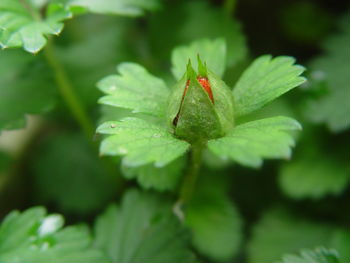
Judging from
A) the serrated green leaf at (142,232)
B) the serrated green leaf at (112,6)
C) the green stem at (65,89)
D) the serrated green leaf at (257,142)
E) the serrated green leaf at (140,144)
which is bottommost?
the serrated green leaf at (142,232)

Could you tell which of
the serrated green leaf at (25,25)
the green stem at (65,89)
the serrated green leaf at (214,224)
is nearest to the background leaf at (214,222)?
the serrated green leaf at (214,224)

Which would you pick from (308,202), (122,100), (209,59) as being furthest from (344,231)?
(122,100)

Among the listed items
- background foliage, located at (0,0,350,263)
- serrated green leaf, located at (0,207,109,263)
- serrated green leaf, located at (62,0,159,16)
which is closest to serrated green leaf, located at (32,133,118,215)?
background foliage, located at (0,0,350,263)

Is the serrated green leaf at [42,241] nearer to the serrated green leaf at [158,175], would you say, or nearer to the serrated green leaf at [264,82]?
the serrated green leaf at [158,175]

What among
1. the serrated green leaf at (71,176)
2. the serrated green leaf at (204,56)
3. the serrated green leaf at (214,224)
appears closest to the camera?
the serrated green leaf at (204,56)

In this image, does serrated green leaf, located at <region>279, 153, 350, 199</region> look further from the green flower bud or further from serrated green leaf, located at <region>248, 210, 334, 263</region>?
the green flower bud

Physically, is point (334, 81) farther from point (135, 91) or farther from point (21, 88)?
point (21, 88)
